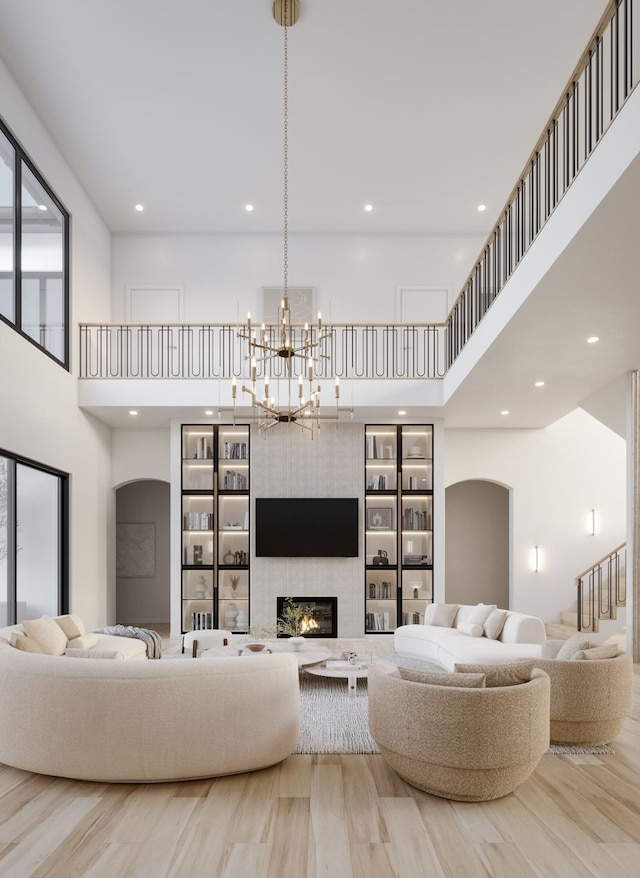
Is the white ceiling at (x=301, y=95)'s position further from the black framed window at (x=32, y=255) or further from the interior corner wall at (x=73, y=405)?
the black framed window at (x=32, y=255)

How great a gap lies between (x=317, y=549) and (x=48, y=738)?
21.4ft

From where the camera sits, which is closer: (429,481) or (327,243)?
(429,481)

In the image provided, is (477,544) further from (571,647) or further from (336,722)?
(336,722)

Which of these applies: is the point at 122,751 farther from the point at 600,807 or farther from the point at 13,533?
the point at 13,533

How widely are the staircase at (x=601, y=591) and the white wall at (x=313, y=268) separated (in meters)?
4.77

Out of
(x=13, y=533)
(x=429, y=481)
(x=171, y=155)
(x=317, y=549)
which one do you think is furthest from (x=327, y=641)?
(x=171, y=155)

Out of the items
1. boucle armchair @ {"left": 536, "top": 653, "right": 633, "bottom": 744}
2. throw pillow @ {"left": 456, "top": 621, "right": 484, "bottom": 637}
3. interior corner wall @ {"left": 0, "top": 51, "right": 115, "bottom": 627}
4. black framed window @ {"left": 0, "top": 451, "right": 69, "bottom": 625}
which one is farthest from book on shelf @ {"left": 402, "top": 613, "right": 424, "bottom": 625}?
boucle armchair @ {"left": 536, "top": 653, "right": 633, "bottom": 744}

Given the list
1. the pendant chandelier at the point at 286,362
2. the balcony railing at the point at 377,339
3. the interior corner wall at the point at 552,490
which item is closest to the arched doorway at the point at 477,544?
the interior corner wall at the point at 552,490

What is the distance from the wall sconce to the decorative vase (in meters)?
4.71

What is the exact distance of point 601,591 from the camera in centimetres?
1066

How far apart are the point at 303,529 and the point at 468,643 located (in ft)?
12.0

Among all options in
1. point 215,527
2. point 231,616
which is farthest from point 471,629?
point 215,527

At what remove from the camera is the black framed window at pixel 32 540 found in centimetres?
725

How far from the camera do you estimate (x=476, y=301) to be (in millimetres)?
8109
